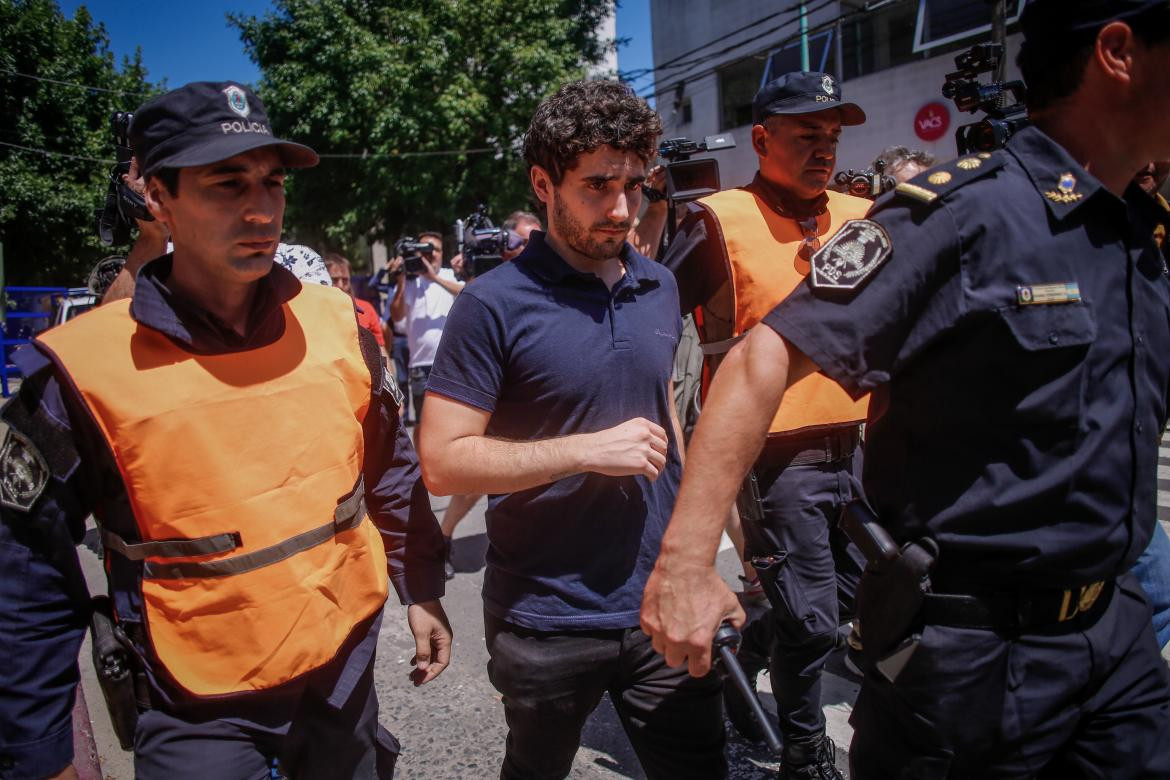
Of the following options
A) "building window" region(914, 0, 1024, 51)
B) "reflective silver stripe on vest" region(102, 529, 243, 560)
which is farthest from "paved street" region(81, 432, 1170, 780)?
"building window" region(914, 0, 1024, 51)

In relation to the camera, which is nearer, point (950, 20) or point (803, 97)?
point (803, 97)

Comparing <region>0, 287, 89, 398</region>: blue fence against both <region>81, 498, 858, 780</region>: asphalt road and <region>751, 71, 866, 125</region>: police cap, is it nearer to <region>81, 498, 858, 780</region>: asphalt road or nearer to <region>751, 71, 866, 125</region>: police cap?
<region>81, 498, 858, 780</region>: asphalt road

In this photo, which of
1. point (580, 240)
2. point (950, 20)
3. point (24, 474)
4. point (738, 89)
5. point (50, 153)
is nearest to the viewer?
point (24, 474)

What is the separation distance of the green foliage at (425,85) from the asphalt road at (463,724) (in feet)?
50.4

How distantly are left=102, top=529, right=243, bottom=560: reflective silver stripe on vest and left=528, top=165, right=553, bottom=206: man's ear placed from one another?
115 cm

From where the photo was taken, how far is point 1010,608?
1.43 metres

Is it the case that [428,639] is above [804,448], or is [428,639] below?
below

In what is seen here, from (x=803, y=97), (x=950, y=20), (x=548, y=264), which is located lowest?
(x=548, y=264)

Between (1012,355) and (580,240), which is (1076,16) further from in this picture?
(580,240)

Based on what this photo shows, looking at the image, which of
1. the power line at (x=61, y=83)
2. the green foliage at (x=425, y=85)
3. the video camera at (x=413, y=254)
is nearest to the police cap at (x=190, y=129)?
the video camera at (x=413, y=254)

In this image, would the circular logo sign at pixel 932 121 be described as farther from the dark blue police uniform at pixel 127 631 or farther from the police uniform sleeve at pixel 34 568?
the police uniform sleeve at pixel 34 568

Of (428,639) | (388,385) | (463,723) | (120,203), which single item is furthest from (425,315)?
(428,639)

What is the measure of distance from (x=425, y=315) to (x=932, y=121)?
12.0 meters

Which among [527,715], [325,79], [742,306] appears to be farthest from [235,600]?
[325,79]
